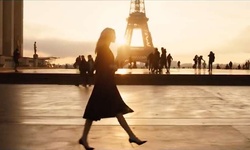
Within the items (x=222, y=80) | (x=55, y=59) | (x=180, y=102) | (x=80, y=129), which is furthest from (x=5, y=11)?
(x=80, y=129)

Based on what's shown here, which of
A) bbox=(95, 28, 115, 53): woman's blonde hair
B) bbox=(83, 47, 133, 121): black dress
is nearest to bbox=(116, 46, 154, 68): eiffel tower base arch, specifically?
bbox=(95, 28, 115, 53): woman's blonde hair

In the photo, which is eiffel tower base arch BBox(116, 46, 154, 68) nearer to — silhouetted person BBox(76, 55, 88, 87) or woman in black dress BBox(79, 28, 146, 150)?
silhouetted person BBox(76, 55, 88, 87)

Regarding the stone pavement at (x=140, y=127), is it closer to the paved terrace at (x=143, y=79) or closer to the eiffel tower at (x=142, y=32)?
the paved terrace at (x=143, y=79)

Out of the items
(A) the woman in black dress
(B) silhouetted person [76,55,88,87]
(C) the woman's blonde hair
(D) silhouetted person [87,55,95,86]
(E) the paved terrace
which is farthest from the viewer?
(E) the paved terrace

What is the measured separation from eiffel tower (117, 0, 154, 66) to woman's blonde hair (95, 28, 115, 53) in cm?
6672

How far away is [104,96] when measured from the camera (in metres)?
6.46

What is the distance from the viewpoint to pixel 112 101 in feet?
21.3

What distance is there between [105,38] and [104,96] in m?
0.83

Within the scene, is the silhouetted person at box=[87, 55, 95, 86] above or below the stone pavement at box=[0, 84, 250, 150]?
above

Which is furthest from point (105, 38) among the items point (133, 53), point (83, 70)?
point (133, 53)

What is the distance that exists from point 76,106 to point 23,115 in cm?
233

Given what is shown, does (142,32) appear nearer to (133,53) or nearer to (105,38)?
(133,53)

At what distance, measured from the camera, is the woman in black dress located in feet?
21.2

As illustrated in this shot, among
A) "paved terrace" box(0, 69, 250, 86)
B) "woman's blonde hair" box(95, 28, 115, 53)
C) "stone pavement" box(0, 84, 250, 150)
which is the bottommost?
"stone pavement" box(0, 84, 250, 150)
